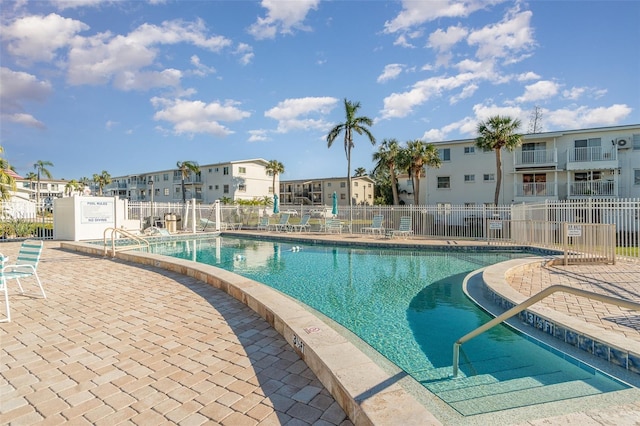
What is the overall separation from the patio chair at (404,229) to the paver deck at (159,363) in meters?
11.5

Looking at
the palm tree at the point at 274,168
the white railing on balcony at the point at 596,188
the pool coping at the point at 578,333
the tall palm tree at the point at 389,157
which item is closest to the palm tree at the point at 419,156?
the tall palm tree at the point at 389,157

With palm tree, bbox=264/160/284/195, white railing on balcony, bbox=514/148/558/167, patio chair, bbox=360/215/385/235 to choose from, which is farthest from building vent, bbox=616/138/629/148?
palm tree, bbox=264/160/284/195

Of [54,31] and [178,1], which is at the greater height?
Answer: [178,1]

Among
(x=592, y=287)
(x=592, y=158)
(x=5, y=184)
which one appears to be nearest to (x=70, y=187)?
(x=5, y=184)

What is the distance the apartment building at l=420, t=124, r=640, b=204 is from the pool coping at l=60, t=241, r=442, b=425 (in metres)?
27.1

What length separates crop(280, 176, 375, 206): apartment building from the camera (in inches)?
2160

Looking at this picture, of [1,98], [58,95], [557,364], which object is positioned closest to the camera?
[557,364]

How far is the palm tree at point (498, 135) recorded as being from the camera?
79.9ft

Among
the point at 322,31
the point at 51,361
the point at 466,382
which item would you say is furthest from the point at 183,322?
the point at 322,31

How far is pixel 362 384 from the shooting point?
8.29 ft

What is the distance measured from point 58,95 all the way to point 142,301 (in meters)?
19.0

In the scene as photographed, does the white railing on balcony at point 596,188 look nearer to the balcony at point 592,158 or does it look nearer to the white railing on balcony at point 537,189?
the balcony at point 592,158

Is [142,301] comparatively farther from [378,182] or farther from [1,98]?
[378,182]

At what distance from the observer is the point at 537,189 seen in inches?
1046
